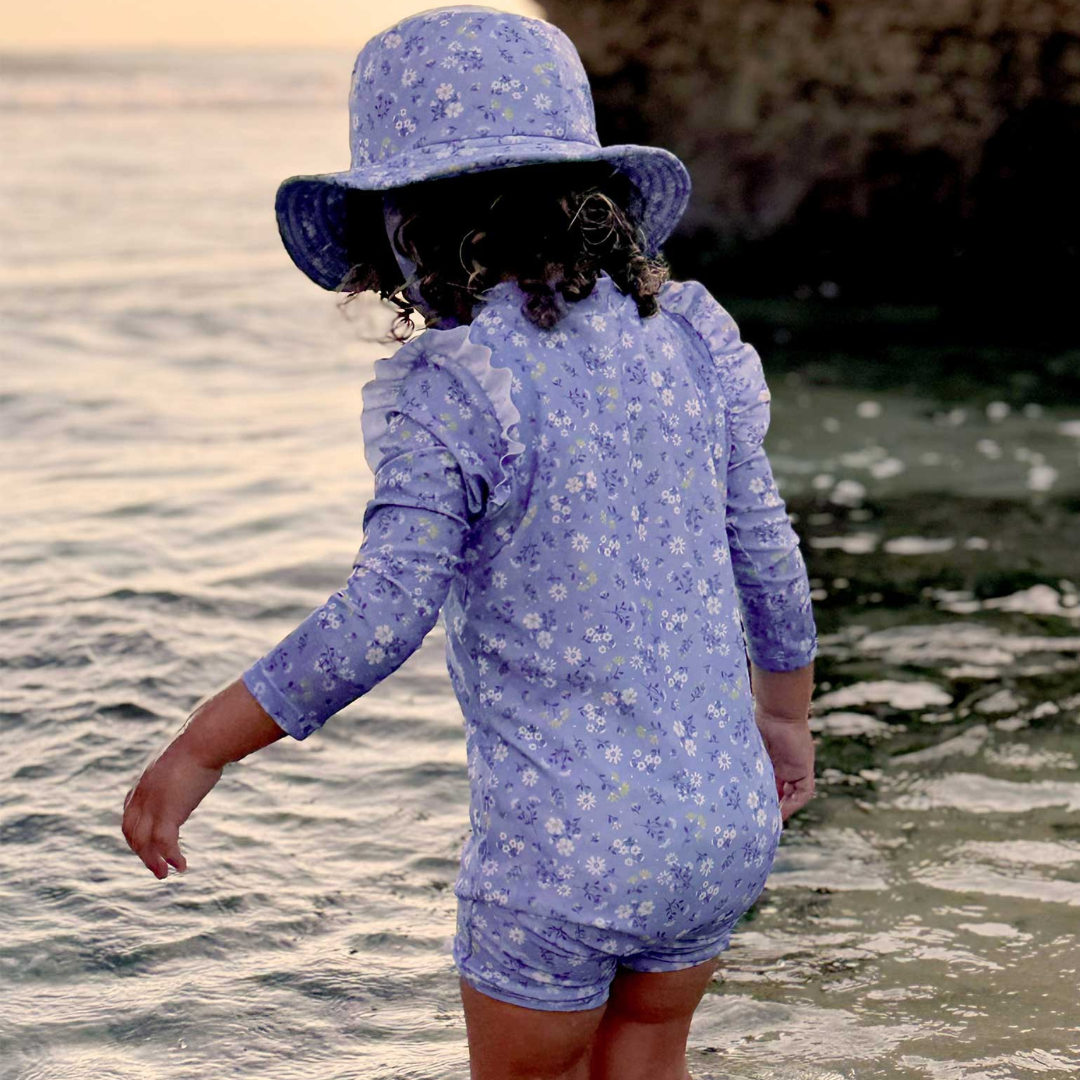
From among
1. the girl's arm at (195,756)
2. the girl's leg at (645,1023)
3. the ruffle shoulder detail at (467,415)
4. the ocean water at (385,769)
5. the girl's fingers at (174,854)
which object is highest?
the ruffle shoulder detail at (467,415)

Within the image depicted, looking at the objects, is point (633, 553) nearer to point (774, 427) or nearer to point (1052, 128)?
point (774, 427)

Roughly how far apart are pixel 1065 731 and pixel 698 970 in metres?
2.16

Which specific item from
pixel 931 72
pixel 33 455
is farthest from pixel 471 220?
pixel 931 72

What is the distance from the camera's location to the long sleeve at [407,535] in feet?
5.43

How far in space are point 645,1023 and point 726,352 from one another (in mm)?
821

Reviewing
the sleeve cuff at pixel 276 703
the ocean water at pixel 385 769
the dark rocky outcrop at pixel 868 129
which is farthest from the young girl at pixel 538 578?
the dark rocky outcrop at pixel 868 129

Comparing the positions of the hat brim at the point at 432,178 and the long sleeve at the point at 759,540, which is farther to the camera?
the long sleeve at the point at 759,540

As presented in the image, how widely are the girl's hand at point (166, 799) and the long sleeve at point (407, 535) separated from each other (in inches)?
4.2

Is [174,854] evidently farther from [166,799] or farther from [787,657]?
[787,657]

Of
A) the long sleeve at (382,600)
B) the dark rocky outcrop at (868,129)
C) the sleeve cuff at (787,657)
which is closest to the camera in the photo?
the long sleeve at (382,600)

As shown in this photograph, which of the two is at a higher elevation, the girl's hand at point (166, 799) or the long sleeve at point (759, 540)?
the long sleeve at point (759, 540)

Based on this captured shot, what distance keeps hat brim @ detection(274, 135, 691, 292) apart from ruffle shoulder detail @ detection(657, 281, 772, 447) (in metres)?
0.11

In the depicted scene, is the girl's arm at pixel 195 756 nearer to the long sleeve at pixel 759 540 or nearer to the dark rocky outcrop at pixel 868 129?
the long sleeve at pixel 759 540

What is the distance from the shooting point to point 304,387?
7895 mm
